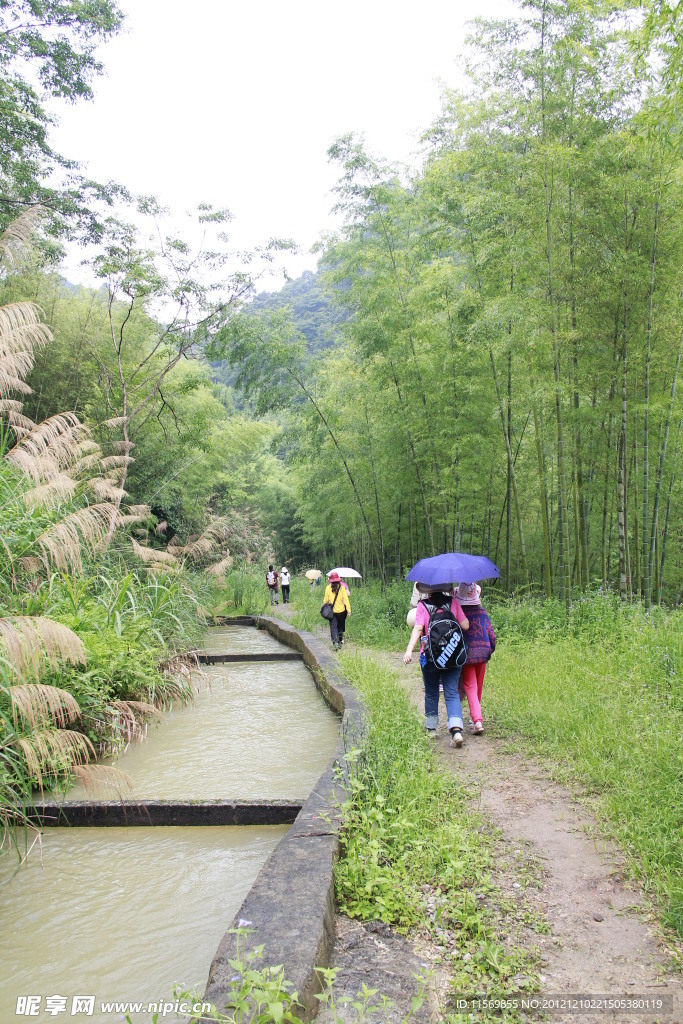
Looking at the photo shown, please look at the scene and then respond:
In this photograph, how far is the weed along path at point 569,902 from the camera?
2.12 meters

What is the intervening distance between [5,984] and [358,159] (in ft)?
31.3

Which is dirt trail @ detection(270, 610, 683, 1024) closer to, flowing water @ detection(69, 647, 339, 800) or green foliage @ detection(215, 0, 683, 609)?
flowing water @ detection(69, 647, 339, 800)

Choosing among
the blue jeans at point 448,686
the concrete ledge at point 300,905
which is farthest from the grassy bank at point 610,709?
the concrete ledge at point 300,905

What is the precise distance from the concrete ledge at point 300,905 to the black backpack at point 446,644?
1009 mm

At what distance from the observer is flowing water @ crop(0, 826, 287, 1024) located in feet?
8.45

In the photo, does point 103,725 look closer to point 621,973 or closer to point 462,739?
point 462,739

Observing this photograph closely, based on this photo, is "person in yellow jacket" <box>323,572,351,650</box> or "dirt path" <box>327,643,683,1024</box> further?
"person in yellow jacket" <box>323,572,351,650</box>

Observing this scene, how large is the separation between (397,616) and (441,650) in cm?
625

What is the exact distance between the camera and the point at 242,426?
2192 cm

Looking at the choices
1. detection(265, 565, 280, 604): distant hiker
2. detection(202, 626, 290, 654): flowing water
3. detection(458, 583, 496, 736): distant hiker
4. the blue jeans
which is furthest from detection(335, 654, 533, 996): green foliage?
detection(265, 565, 280, 604): distant hiker

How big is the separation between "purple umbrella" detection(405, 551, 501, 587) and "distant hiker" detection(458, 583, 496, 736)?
19 centimetres

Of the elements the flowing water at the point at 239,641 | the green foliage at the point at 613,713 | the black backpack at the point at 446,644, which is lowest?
the flowing water at the point at 239,641

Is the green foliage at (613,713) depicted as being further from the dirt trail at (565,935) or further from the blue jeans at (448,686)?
the blue jeans at (448,686)

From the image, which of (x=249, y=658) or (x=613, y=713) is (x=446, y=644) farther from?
(x=249, y=658)
